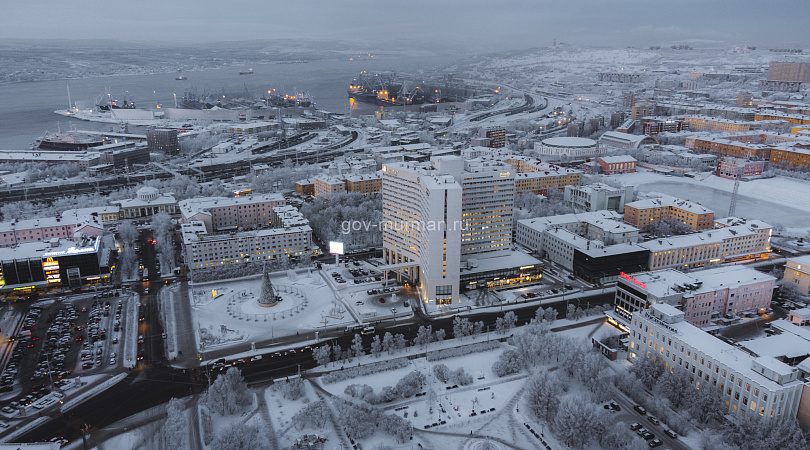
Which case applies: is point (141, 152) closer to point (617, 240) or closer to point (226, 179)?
point (226, 179)

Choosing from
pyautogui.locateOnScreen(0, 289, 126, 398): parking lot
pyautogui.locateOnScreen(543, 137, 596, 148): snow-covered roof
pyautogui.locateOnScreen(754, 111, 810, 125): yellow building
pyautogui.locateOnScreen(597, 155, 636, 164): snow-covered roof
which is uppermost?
pyautogui.locateOnScreen(754, 111, 810, 125): yellow building

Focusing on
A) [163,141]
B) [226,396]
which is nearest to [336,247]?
[226,396]

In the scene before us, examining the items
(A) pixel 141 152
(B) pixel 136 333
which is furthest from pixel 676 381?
(A) pixel 141 152

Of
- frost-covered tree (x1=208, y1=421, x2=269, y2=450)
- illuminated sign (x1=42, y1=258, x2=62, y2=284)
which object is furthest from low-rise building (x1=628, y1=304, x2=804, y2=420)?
illuminated sign (x1=42, y1=258, x2=62, y2=284)

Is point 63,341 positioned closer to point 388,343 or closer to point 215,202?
point 388,343

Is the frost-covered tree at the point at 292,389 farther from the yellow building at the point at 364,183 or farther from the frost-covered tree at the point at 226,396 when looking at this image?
the yellow building at the point at 364,183

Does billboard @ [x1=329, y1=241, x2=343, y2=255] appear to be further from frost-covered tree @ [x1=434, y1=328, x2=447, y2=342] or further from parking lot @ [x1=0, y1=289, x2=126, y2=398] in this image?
parking lot @ [x1=0, y1=289, x2=126, y2=398]

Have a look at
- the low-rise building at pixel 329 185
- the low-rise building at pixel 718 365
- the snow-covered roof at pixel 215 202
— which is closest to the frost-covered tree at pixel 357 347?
the low-rise building at pixel 718 365
